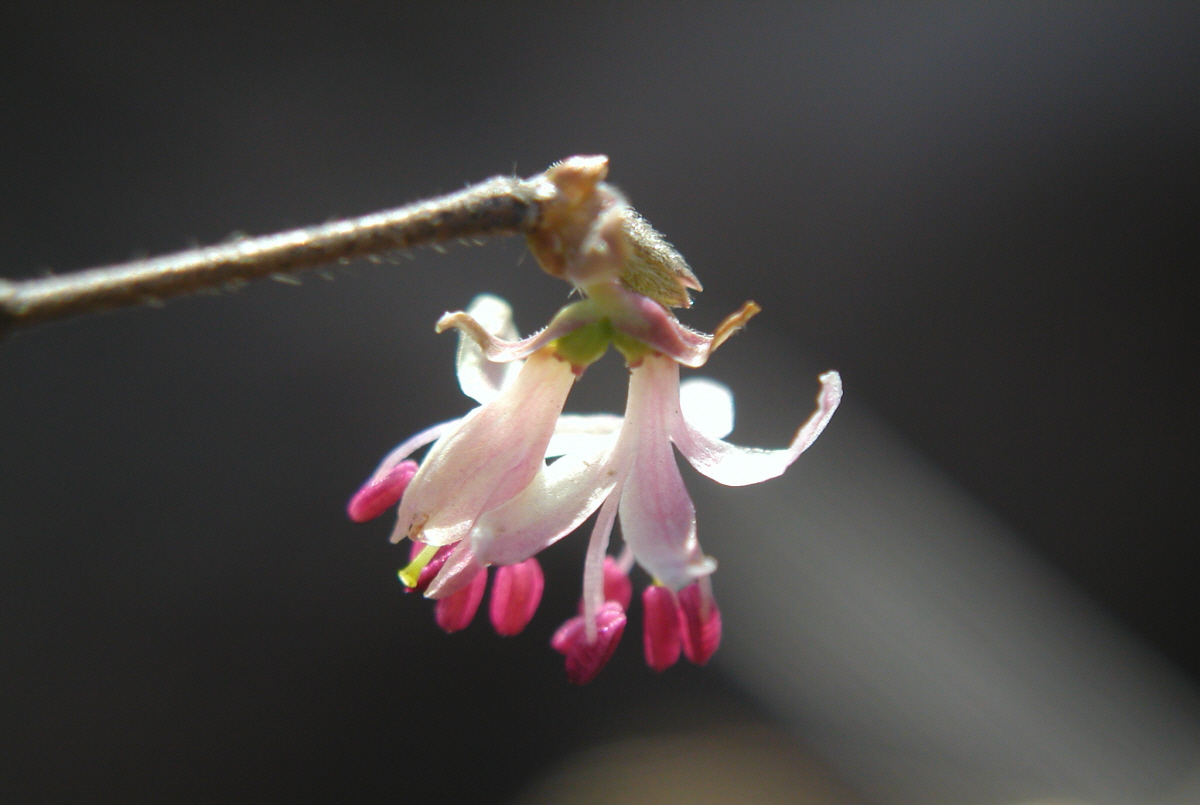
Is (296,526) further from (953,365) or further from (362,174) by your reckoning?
(953,365)

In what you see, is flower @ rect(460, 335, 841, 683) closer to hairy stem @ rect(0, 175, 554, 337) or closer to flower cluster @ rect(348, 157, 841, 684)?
flower cluster @ rect(348, 157, 841, 684)

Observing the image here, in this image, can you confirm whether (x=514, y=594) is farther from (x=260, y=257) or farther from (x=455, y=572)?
(x=260, y=257)

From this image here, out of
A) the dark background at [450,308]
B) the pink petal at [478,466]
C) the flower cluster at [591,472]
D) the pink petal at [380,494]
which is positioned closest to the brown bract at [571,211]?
the flower cluster at [591,472]

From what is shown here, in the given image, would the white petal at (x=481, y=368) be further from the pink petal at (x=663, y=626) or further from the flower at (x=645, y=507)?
the pink petal at (x=663, y=626)

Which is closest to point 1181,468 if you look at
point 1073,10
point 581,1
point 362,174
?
point 1073,10

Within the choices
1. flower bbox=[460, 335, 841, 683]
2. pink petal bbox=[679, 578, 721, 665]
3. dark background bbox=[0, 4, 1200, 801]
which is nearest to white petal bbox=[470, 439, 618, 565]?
flower bbox=[460, 335, 841, 683]
